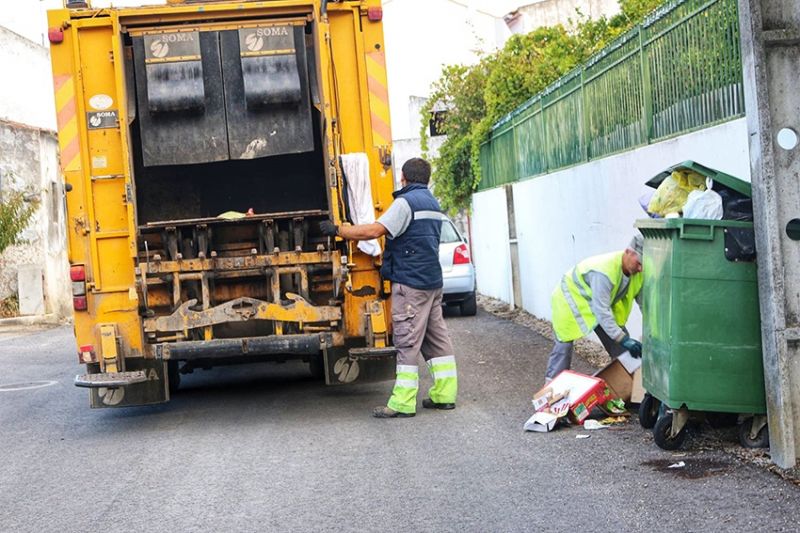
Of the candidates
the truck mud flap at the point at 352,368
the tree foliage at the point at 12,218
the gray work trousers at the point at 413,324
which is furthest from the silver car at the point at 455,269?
the tree foliage at the point at 12,218

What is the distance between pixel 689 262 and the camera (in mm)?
6426

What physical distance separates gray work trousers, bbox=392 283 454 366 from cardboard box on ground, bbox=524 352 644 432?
100cm

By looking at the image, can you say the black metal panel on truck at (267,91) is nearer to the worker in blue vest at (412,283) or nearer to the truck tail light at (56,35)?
the worker in blue vest at (412,283)

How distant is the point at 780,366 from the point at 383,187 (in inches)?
144

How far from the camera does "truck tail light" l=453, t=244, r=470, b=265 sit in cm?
1612

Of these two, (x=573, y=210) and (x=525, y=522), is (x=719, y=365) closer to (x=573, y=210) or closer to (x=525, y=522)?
(x=525, y=522)

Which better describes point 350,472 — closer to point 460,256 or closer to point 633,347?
point 633,347

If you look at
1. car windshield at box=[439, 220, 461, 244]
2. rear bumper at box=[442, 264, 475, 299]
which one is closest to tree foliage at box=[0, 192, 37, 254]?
car windshield at box=[439, 220, 461, 244]

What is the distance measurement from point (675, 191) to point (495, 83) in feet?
41.2

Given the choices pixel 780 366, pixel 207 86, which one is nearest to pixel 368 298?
pixel 207 86

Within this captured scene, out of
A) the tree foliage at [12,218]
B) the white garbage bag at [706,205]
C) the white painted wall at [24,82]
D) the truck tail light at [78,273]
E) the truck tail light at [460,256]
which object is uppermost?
the white painted wall at [24,82]

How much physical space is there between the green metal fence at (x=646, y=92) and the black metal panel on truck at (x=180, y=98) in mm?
3414

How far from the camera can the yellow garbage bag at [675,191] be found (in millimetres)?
7062

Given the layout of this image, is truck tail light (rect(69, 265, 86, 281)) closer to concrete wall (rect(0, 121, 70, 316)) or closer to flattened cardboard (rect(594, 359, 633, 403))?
flattened cardboard (rect(594, 359, 633, 403))
